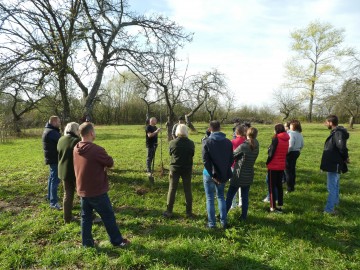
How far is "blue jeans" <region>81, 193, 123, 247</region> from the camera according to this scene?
155 inches

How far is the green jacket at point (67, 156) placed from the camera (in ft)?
15.0

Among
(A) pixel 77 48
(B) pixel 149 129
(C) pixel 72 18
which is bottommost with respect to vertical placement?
(B) pixel 149 129

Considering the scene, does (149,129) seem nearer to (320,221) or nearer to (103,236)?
(103,236)

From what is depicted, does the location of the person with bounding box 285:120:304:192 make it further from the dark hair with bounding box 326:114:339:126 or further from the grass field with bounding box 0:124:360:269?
the dark hair with bounding box 326:114:339:126

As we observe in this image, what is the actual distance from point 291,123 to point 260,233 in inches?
135

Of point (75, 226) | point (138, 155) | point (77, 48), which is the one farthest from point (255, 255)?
point (138, 155)

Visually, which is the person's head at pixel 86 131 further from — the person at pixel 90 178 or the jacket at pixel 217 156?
the jacket at pixel 217 156

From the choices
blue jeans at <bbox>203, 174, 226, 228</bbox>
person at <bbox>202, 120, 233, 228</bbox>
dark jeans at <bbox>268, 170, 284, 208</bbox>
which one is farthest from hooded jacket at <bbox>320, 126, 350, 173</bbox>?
blue jeans at <bbox>203, 174, 226, 228</bbox>

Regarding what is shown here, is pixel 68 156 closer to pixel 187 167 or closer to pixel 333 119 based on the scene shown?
pixel 187 167

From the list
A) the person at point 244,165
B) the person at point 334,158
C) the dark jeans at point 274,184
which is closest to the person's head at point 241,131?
the person at point 244,165

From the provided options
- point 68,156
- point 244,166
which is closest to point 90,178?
point 68,156

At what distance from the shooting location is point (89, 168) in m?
3.86

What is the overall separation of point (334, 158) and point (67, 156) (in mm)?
5165

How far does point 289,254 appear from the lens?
3.85 m
